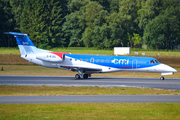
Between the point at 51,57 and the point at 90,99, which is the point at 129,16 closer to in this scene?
the point at 51,57

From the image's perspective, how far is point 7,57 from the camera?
57594 millimetres

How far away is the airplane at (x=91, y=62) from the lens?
3441cm

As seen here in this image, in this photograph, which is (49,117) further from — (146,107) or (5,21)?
(5,21)

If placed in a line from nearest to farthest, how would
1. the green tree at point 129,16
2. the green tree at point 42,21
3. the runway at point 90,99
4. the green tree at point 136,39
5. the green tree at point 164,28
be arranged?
the runway at point 90,99 → the green tree at point 164,28 → the green tree at point 42,21 → the green tree at point 129,16 → the green tree at point 136,39

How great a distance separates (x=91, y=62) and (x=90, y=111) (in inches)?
821

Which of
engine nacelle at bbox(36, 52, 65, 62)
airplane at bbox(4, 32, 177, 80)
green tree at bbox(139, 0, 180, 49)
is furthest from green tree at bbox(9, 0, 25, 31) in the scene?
engine nacelle at bbox(36, 52, 65, 62)

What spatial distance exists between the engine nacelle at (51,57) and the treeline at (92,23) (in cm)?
4535

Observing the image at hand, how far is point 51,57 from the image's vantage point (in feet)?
120

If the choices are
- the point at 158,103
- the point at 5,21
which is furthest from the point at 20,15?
the point at 158,103

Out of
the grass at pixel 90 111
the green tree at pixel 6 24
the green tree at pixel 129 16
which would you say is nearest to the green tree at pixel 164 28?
the green tree at pixel 129 16

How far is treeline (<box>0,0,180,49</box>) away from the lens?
3204 inches

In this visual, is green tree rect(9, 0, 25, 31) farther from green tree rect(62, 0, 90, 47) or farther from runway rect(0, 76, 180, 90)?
runway rect(0, 76, 180, 90)

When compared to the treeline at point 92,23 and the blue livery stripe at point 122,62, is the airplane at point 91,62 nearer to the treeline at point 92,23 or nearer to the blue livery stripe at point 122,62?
the blue livery stripe at point 122,62

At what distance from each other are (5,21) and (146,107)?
79864mm
